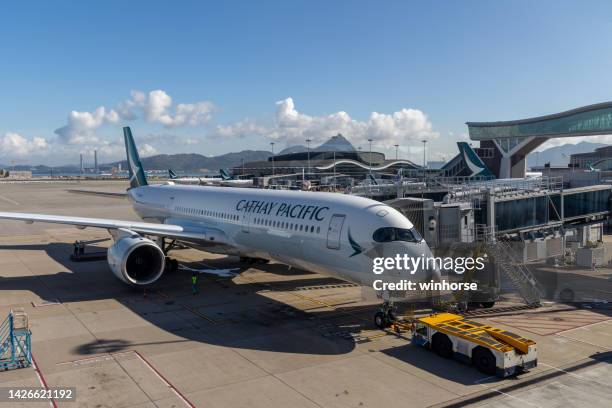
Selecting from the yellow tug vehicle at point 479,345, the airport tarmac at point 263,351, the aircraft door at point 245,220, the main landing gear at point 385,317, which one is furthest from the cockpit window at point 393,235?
the aircraft door at point 245,220

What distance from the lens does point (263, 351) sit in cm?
1517

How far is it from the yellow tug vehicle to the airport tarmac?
0.31m

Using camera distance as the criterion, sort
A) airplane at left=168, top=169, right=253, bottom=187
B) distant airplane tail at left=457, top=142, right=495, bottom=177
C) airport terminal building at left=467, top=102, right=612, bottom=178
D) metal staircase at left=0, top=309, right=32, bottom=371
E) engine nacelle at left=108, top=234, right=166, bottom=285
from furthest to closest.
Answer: airport terminal building at left=467, top=102, right=612, bottom=178 < airplane at left=168, top=169, right=253, bottom=187 < distant airplane tail at left=457, top=142, right=495, bottom=177 < engine nacelle at left=108, top=234, right=166, bottom=285 < metal staircase at left=0, top=309, right=32, bottom=371

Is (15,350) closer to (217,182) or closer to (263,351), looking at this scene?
(263,351)

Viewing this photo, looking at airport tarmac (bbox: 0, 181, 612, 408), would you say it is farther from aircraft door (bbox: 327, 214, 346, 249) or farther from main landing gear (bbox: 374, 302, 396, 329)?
aircraft door (bbox: 327, 214, 346, 249)

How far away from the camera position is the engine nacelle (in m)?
21.5

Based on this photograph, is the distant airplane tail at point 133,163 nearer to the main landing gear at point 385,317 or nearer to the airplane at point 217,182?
the main landing gear at point 385,317

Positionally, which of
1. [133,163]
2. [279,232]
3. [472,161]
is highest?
[472,161]

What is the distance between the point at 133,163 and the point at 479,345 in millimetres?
32080

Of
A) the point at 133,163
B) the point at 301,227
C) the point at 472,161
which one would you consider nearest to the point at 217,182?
the point at 472,161

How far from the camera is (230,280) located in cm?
2509

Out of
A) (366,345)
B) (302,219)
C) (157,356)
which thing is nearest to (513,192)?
(302,219)

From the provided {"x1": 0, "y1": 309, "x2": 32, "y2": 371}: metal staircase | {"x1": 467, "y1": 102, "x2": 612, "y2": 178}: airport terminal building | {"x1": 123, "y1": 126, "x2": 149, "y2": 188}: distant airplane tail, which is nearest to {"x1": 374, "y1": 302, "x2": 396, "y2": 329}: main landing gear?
{"x1": 0, "y1": 309, "x2": 32, "y2": 371}: metal staircase

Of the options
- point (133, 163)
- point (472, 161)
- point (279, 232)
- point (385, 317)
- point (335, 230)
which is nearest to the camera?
point (385, 317)
